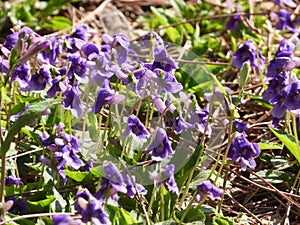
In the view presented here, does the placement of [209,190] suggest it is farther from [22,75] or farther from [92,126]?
[22,75]

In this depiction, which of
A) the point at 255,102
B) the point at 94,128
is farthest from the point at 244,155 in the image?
the point at 255,102

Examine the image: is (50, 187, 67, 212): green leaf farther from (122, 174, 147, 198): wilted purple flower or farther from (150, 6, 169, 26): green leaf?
(150, 6, 169, 26): green leaf

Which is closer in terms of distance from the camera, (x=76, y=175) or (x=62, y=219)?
(x=62, y=219)

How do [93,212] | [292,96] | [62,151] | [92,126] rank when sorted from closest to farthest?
[93,212] → [62,151] → [292,96] → [92,126]

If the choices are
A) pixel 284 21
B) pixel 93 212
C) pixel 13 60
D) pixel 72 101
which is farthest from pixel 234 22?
pixel 93 212

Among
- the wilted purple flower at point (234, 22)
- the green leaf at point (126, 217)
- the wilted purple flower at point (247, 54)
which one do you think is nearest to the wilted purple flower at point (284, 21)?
the wilted purple flower at point (234, 22)

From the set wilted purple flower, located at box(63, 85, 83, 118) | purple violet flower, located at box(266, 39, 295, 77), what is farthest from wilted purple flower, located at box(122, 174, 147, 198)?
purple violet flower, located at box(266, 39, 295, 77)
